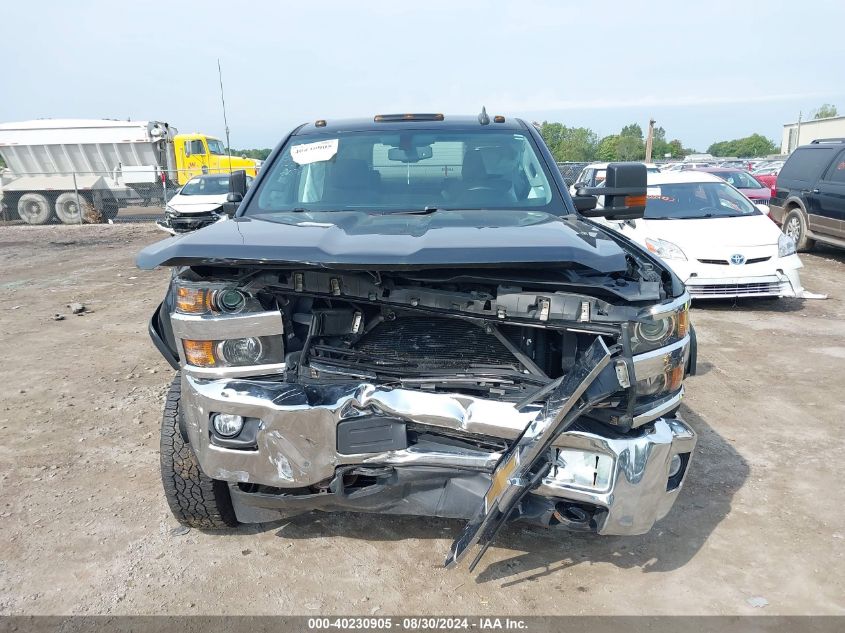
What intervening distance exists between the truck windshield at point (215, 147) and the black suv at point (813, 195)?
728 inches

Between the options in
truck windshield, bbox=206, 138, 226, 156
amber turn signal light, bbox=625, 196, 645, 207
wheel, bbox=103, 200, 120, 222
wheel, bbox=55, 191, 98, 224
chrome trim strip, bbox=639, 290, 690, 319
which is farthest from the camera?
truck windshield, bbox=206, 138, 226, 156

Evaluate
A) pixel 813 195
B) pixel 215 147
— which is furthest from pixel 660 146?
pixel 813 195

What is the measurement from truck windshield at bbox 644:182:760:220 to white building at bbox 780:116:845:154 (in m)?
30.4

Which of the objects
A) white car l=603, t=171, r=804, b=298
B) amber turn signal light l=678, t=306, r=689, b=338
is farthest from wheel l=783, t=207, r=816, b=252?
amber turn signal light l=678, t=306, r=689, b=338

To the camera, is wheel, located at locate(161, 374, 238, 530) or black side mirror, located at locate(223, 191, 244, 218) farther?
black side mirror, located at locate(223, 191, 244, 218)

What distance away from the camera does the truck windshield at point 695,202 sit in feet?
28.6

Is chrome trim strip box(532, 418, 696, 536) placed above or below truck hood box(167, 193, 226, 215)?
above

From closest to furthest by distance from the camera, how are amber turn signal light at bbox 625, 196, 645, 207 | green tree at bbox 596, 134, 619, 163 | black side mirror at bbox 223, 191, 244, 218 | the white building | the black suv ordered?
amber turn signal light at bbox 625, 196, 645, 207 < black side mirror at bbox 223, 191, 244, 218 < the black suv < the white building < green tree at bbox 596, 134, 619, 163

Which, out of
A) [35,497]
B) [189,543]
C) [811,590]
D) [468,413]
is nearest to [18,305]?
[35,497]

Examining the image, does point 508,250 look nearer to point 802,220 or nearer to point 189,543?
point 189,543

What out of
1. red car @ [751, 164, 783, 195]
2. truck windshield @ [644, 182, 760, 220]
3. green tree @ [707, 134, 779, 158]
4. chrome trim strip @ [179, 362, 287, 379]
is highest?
chrome trim strip @ [179, 362, 287, 379]

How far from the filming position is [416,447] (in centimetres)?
255

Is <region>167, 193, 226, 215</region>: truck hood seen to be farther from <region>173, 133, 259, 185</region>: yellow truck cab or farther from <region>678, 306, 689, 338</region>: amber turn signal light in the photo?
<region>678, 306, 689, 338</region>: amber turn signal light

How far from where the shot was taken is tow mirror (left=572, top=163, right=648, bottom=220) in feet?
12.3
